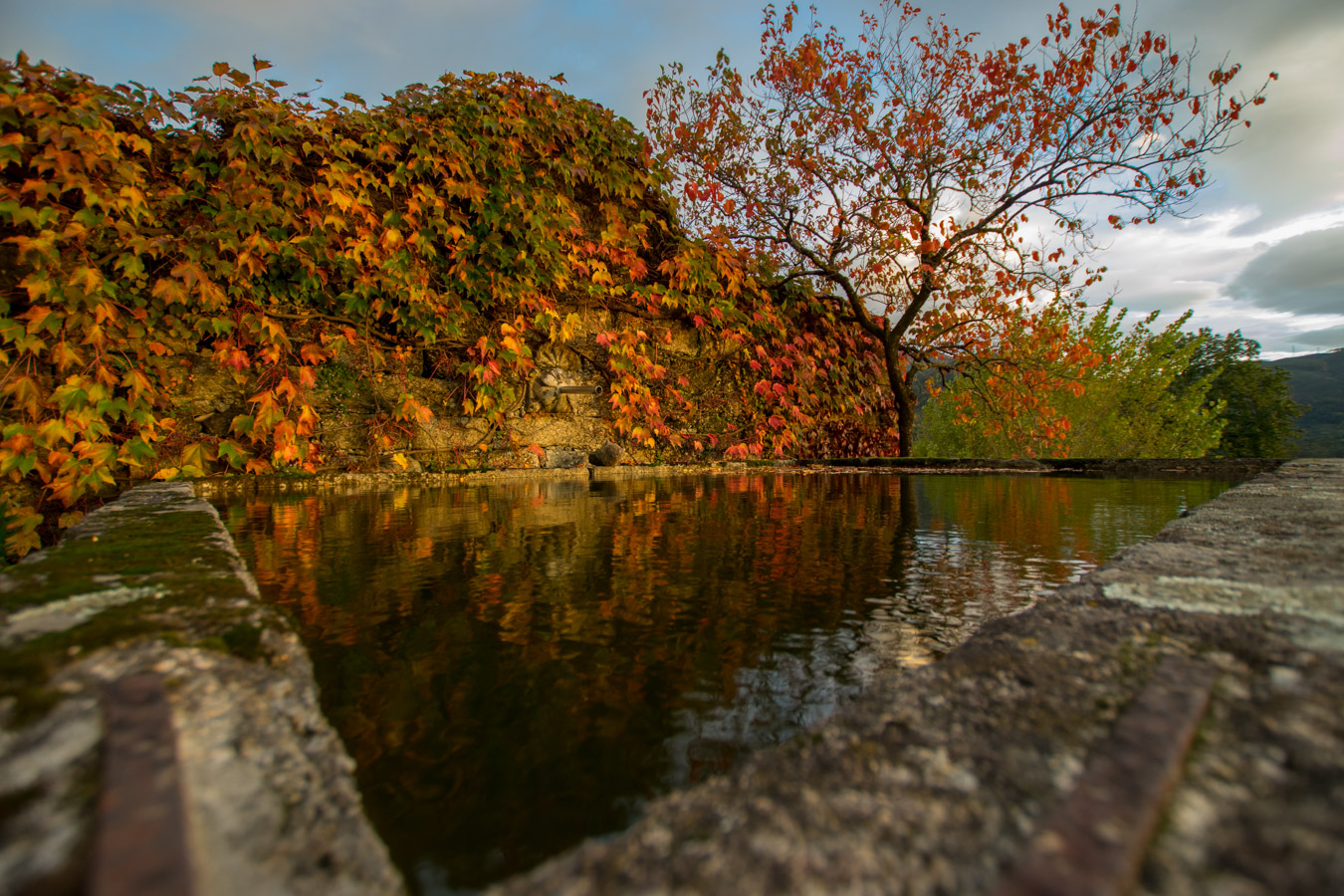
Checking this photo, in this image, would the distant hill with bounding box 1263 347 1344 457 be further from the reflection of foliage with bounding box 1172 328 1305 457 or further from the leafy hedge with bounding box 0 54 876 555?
the leafy hedge with bounding box 0 54 876 555

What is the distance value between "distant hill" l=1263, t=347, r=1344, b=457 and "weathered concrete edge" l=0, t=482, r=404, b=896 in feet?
200

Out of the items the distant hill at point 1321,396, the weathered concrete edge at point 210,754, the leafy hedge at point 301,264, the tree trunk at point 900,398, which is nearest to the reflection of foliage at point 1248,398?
the tree trunk at point 900,398

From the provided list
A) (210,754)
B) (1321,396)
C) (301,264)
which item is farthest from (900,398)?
(1321,396)

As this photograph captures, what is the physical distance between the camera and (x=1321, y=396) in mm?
73812

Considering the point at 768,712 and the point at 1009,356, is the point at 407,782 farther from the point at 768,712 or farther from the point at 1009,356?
A: the point at 1009,356

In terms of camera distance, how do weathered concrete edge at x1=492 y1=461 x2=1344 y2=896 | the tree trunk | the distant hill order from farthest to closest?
the distant hill, the tree trunk, weathered concrete edge at x1=492 y1=461 x2=1344 y2=896

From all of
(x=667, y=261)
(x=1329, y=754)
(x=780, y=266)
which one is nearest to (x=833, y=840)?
(x=1329, y=754)

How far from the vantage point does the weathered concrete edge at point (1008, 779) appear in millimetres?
283

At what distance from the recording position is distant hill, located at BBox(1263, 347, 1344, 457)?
1950 inches

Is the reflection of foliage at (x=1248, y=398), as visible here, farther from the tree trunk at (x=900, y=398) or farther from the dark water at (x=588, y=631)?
the dark water at (x=588, y=631)

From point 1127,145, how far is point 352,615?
299 inches

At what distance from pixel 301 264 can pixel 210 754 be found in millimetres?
3832

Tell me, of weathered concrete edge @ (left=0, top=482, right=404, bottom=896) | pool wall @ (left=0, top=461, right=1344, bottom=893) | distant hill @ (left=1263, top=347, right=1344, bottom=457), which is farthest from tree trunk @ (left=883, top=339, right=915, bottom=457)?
distant hill @ (left=1263, top=347, right=1344, bottom=457)

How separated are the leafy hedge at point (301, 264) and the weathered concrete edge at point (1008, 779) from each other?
321cm
